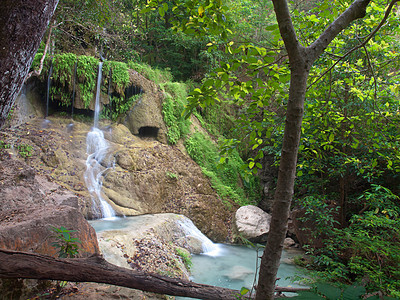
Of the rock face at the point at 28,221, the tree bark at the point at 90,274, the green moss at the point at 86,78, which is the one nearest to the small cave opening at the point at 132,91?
the green moss at the point at 86,78

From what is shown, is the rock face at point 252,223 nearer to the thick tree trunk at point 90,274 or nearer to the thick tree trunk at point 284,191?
the thick tree trunk at point 90,274

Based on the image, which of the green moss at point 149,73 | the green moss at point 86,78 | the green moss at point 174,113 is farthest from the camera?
the green moss at point 149,73

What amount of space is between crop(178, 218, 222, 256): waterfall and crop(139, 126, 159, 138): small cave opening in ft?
14.0

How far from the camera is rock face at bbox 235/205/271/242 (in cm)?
880

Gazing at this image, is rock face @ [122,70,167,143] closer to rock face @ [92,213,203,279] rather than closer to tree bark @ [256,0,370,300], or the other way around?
rock face @ [92,213,203,279]

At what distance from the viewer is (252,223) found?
29.8 feet

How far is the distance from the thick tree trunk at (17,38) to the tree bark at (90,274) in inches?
47.4

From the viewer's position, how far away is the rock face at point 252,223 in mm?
8797

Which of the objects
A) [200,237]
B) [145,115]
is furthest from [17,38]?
[145,115]

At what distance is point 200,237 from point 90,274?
5797 mm

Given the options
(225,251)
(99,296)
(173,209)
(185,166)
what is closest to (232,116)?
(185,166)

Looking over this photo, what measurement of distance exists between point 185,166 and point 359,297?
9638mm

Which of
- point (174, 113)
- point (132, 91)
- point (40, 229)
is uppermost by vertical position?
point (132, 91)

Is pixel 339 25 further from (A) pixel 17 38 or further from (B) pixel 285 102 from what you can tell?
(B) pixel 285 102
